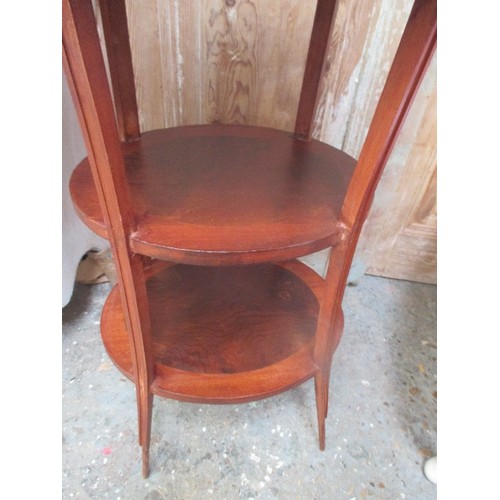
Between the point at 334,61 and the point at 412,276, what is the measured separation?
30.6 inches

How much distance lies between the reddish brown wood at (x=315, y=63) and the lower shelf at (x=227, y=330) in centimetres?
36

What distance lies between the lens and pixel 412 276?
141cm

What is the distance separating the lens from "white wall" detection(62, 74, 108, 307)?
964 mm

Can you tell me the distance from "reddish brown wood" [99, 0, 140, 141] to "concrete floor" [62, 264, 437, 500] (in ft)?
1.95

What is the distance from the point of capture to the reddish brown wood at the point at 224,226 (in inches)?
19.0

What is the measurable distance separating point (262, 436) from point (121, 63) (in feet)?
2.85

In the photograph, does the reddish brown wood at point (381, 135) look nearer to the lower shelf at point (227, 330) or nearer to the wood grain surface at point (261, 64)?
the lower shelf at point (227, 330)

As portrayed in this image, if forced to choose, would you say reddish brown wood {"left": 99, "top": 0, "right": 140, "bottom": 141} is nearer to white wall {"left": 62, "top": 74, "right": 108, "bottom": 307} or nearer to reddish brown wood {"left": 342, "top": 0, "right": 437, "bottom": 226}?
white wall {"left": 62, "top": 74, "right": 108, "bottom": 307}

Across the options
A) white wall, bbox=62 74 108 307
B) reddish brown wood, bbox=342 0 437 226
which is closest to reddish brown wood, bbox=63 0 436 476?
reddish brown wood, bbox=342 0 437 226

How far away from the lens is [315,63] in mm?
874

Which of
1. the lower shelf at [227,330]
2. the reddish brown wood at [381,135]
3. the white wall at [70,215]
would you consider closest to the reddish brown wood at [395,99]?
the reddish brown wood at [381,135]

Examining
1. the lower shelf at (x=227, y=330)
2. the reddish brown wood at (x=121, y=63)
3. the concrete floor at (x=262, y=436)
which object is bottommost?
the concrete floor at (x=262, y=436)

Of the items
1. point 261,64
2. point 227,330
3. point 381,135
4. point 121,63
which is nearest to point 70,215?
point 121,63
